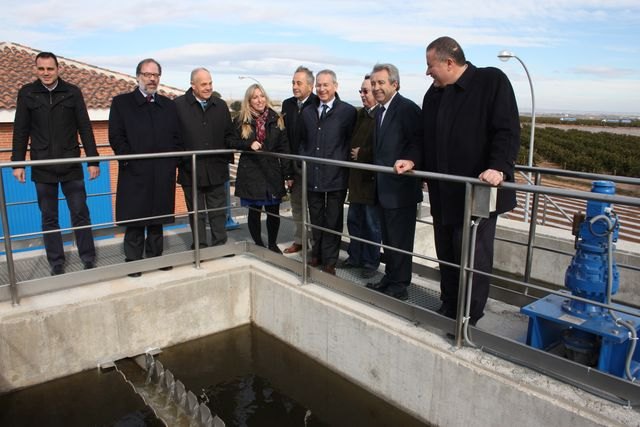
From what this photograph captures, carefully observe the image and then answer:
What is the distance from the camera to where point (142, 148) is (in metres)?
4.11

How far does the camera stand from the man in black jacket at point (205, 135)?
14.2 ft

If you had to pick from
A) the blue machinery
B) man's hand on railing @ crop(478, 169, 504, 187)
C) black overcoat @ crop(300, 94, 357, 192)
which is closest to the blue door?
black overcoat @ crop(300, 94, 357, 192)

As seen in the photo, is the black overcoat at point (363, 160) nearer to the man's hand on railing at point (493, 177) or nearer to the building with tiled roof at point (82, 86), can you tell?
the man's hand on railing at point (493, 177)

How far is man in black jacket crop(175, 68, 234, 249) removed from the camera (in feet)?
14.2

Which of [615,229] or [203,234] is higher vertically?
[615,229]

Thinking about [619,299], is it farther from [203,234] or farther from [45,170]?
[45,170]

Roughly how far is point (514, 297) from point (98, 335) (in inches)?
117

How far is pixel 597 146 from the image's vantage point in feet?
129

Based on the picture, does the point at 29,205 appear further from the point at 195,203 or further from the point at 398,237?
the point at 398,237

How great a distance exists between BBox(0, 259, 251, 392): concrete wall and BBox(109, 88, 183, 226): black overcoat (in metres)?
0.57

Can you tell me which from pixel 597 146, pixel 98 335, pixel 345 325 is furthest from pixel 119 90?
pixel 597 146

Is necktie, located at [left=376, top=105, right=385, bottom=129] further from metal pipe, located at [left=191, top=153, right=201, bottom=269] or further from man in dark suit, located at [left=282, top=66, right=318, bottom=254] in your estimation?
metal pipe, located at [left=191, top=153, right=201, bottom=269]

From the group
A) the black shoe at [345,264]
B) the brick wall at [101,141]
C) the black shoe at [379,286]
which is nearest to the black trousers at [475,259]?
the black shoe at [379,286]

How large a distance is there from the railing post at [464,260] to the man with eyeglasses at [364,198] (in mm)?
1212
